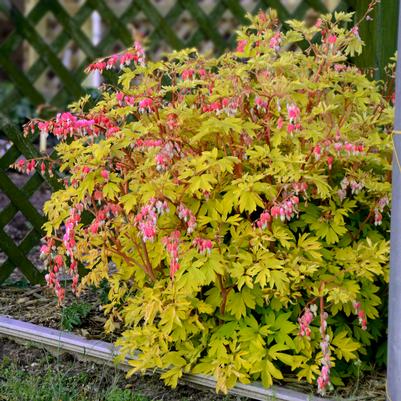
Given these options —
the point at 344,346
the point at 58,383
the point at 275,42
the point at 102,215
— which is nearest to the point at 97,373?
the point at 58,383

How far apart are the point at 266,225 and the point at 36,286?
1.80 meters

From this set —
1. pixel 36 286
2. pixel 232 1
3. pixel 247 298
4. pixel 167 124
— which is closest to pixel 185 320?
pixel 247 298

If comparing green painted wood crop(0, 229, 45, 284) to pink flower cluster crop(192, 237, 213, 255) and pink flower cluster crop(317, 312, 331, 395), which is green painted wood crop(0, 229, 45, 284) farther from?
pink flower cluster crop(317, 312, 331, 395)

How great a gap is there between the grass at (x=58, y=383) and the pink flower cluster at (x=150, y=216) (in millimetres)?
710

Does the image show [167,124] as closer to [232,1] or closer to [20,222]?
[232,1]

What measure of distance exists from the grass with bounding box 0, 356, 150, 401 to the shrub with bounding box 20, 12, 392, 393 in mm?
125

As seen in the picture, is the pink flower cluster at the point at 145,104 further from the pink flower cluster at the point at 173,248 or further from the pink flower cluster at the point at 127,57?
the pink flower cluster at the point at 173,248

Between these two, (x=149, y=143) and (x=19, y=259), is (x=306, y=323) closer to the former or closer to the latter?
(x=149, y=143)

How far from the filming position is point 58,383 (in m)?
3.31

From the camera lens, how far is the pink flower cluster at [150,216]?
2.87 m

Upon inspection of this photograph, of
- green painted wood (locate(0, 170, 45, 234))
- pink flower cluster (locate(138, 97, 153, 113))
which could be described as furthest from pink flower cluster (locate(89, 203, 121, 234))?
green painted wood (locate(0, 170, 45, 234))

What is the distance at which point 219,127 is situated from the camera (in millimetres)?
2986

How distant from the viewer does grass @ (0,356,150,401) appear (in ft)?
10.6

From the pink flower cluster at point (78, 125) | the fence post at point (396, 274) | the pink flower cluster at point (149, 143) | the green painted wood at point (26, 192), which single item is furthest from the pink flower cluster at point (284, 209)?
the green painted wood at point (26, 192)
